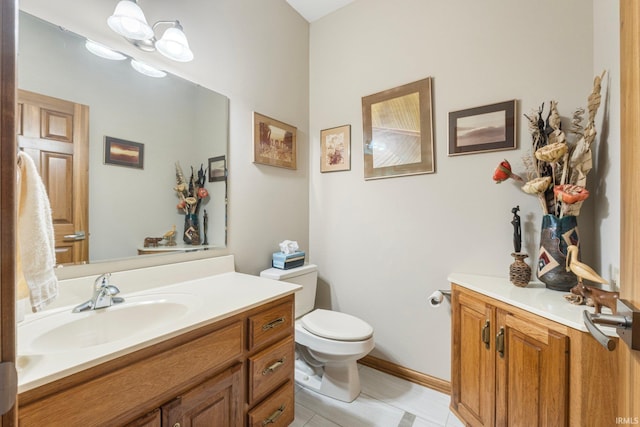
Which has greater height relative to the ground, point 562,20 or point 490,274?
point 562,20

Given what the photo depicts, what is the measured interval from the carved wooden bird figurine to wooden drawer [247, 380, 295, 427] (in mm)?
1366

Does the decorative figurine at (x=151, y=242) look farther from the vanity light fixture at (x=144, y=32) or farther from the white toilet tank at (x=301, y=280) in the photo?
the vanity light fixture at (x=144, y=32)

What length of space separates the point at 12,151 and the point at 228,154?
1318mm

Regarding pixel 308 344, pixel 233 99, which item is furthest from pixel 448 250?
pixel 233 99

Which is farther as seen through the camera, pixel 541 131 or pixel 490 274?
pixel 490 274

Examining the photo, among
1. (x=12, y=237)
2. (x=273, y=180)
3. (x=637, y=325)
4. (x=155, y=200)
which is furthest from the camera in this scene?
(x=273, y=180)

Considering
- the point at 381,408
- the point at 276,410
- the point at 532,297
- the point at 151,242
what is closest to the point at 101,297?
the point at 151,242

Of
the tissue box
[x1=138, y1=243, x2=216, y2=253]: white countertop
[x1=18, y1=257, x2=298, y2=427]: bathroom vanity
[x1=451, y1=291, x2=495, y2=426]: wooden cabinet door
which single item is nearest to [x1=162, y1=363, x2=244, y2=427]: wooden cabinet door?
A: [x1=18, y1=257, x2=298, y2=427]: bathroom vanity

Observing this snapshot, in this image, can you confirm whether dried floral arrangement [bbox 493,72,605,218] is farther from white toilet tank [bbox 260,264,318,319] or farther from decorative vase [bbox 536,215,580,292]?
white toilet tank [bbox 260,264,318,319]

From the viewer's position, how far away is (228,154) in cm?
165

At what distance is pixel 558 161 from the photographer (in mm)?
1235

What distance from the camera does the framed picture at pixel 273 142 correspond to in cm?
182

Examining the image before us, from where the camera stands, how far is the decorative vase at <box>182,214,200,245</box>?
56.8 inches

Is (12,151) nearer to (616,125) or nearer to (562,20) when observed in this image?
(616,125)
